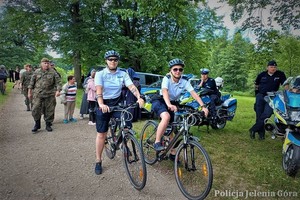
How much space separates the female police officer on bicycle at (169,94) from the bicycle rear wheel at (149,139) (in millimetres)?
555

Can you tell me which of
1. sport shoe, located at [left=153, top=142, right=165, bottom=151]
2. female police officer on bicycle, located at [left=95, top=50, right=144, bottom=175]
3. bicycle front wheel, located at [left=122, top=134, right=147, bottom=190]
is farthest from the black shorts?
sport shoe, located at [left=153, top=142, right=165, bottom=151]

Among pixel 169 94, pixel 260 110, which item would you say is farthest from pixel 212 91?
pixel 169 94

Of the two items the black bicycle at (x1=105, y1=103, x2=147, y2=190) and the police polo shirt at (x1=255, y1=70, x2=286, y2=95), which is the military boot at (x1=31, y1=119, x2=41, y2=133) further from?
the police polo shirt at (x1=255, y1=70, x2=286, y2=95)

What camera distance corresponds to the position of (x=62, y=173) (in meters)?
4.57

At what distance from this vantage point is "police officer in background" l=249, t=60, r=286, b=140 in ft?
23.3

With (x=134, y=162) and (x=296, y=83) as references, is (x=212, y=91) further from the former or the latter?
(x=134, y=162)

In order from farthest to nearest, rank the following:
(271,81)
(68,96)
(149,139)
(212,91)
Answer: (68,96)
(212,91)
(271,81)
(149,139)

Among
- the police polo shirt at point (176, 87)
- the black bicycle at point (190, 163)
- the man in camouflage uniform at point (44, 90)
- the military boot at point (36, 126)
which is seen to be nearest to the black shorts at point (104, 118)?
the police polo shirt at point (176, 87)

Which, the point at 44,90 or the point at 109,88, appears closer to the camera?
the point at 109,88

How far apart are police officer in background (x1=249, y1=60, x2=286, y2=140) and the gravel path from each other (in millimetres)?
3760

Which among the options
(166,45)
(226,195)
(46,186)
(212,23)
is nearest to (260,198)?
(226,195)

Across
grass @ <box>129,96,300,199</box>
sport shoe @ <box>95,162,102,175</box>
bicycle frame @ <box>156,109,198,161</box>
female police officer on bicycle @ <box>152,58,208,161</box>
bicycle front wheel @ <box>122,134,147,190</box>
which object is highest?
female police officer on bicycle @ <box>152,58,208,161</box>

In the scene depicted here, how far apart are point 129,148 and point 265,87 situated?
16.3ft

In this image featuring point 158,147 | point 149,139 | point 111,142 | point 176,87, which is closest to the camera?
point 158,147
